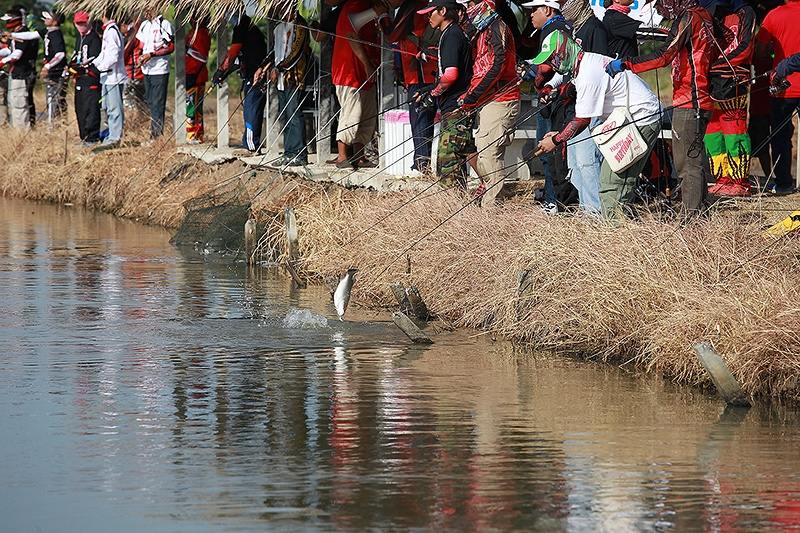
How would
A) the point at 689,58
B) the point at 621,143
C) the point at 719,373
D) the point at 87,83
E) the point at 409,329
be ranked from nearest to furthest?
the point at 719,373 < the point at 409,329 < the point at 621,143 < the point at 689,58 < the point at 87,83

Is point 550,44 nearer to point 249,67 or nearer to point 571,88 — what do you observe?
point 571,88

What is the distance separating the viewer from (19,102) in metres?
24.9

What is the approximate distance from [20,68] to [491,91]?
13.4m

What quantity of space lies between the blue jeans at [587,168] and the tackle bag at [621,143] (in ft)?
1.38

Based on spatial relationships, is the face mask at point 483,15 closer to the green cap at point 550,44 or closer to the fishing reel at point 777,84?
the green cap at point 550,44

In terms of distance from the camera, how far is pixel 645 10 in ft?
44.8

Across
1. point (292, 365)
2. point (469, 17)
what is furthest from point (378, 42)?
point (292, 365)

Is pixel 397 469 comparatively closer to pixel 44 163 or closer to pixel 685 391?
pixel 685 391

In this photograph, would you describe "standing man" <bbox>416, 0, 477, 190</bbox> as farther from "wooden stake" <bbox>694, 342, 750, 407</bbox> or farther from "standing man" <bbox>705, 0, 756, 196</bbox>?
"wooden stake" <bbox>694, 342, 750, 407</bbox>

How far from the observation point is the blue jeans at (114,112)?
21406mm

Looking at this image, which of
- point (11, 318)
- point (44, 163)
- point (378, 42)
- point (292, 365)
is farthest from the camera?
point (44, 163)

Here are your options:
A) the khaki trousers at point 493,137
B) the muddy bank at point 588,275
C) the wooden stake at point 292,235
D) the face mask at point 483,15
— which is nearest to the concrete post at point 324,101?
the muddy bank at point 588,275

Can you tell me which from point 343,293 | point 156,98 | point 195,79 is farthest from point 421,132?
point 156,98

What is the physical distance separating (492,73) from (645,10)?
1.69m
